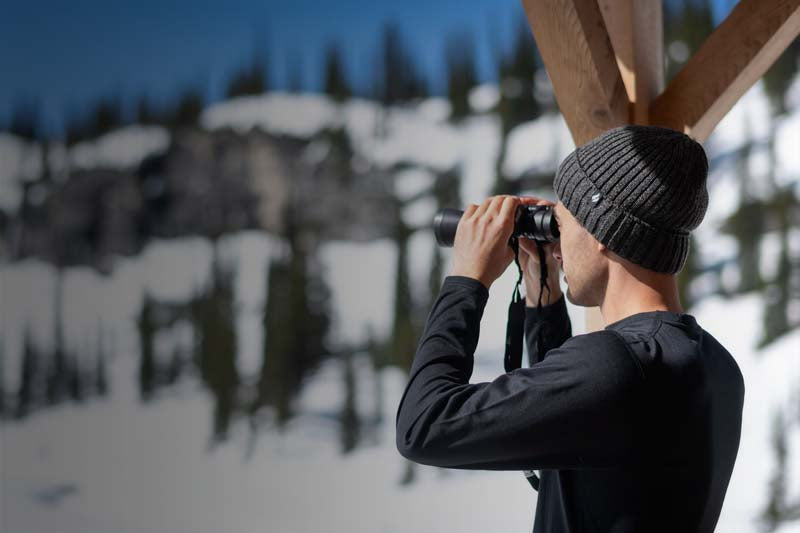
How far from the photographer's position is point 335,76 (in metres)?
4.44

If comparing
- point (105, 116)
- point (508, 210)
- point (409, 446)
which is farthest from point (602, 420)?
point (105, 116)

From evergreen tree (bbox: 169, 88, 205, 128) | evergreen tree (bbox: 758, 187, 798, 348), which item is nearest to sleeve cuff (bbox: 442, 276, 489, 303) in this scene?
evergreen tree (bbox: 758, 187, 798, 348)

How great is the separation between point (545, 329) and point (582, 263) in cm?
28

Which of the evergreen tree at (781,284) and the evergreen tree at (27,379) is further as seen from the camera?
the evergreen tree at (27,379)

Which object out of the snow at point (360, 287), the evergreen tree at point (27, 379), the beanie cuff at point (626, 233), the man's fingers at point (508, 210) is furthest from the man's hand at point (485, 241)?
the evergreen tree at point (27, 379)

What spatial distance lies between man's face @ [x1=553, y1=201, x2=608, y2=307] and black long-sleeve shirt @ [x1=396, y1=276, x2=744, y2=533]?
3.1 inches

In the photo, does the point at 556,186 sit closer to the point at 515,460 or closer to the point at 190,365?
the point at 515,460

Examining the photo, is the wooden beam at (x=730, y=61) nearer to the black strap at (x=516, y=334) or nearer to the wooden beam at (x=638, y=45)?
the wooden beam at (x=638, y=45)

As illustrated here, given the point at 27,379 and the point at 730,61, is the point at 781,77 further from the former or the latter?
the point at 27,379

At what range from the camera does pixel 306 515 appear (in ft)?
13.8

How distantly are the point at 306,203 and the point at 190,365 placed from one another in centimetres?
112

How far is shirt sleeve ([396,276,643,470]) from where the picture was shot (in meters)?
0.82

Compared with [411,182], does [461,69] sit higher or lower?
higher

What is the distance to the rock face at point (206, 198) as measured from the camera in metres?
4.33
